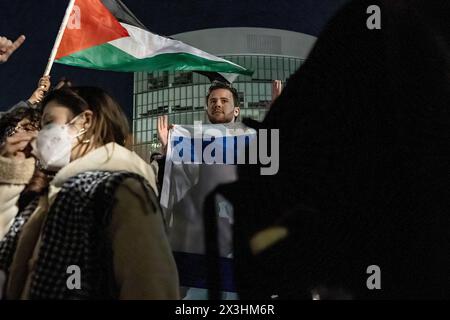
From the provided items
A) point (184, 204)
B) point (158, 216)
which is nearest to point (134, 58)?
point (184, 204)

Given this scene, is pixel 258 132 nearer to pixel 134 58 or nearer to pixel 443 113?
pixel 443 113

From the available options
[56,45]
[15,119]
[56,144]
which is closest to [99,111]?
[56,144]

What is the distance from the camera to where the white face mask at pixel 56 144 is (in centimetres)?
163

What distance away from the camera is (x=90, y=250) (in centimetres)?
138

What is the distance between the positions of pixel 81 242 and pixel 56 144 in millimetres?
430

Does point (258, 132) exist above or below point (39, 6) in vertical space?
below

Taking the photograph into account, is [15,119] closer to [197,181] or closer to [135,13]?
[197,181]

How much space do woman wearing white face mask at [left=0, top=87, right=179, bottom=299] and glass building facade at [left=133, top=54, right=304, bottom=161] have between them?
0.92 m

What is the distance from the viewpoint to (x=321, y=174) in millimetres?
2191

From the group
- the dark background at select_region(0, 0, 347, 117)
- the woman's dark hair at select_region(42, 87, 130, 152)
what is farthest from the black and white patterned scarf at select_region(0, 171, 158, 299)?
the dark background at select_region(0, 0, 347, 117)

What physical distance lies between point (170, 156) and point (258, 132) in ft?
1.98

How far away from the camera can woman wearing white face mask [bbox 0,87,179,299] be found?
134cm

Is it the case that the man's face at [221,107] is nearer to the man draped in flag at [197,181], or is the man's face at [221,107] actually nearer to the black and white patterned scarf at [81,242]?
the man draped in flag at [197,181]
